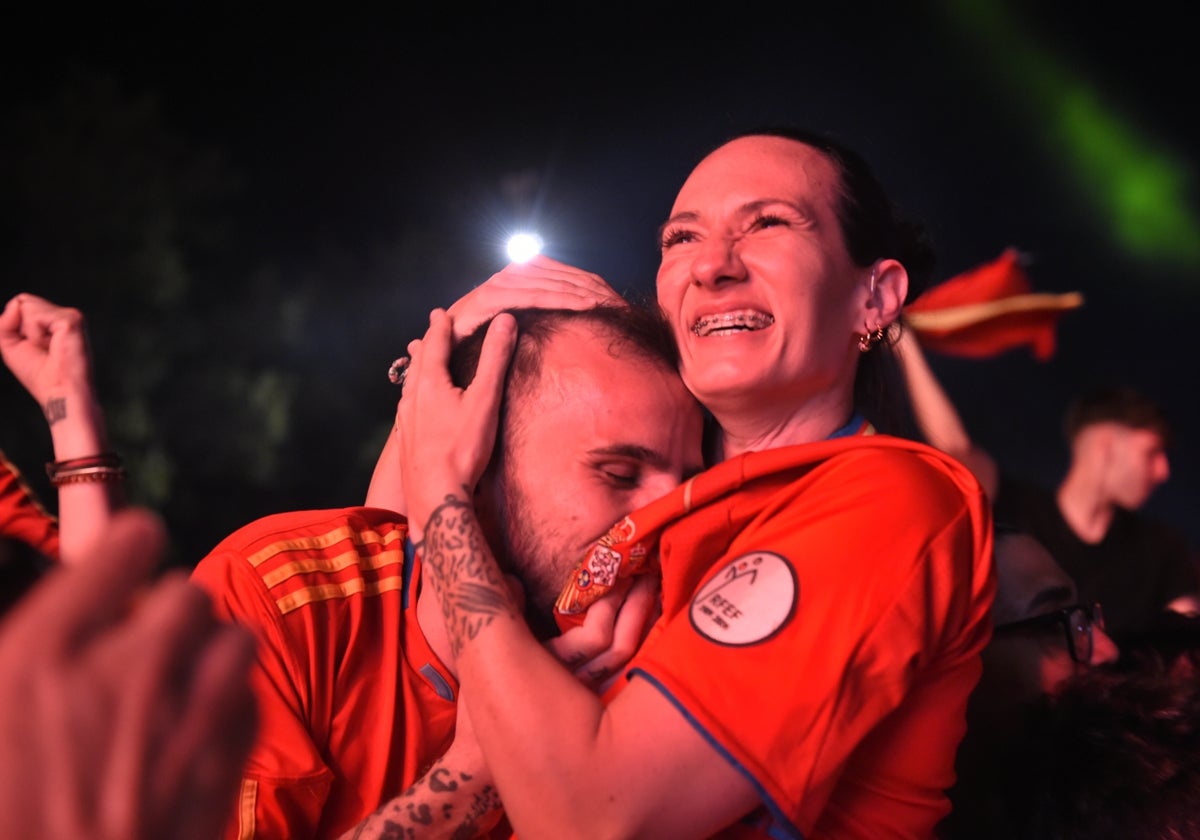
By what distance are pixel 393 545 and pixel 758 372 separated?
0.63m

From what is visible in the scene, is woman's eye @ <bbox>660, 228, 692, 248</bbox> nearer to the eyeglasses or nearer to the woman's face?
the woman's face

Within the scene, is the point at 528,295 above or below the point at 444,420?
above

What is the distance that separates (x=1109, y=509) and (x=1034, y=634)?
2539 millimetres

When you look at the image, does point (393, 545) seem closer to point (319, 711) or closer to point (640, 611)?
point (319, 711)

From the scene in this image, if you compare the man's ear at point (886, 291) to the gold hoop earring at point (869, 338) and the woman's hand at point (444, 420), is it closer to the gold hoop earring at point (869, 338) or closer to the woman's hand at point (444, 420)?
the gold hoop earring at point (869, 338)

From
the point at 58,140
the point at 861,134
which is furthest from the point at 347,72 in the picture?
the point at 861,134

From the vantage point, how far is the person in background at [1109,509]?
366 cm

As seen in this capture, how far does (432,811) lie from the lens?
1.26m

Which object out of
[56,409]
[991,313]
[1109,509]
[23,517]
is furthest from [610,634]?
[991,313]

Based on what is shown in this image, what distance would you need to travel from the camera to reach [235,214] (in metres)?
4.64

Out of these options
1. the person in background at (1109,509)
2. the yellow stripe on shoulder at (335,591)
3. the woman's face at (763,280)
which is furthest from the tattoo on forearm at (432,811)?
the person in background at (1109,509)

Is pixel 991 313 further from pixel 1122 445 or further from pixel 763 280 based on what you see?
pixel 763 280

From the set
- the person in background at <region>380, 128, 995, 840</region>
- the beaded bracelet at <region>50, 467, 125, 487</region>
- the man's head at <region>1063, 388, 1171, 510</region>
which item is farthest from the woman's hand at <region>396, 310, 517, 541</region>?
the man's head at <region>1063, 388, 1171, 510</region>

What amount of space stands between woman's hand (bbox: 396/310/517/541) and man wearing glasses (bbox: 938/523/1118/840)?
0.84 metres
